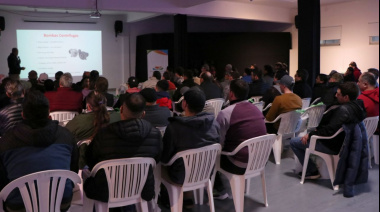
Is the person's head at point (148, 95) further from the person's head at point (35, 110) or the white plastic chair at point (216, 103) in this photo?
the white plastic chair at point (216, 103)

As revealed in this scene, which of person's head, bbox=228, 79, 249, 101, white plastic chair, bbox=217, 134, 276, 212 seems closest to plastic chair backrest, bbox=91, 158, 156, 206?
white plastic chair, bbox=217, 134, 276, 212

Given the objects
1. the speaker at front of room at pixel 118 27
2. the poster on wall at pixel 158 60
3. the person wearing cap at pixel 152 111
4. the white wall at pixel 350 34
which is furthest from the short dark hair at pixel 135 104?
the speaker at front of room at pixel 118 27

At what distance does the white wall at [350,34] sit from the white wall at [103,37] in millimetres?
7879

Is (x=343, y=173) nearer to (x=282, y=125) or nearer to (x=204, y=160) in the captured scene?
(x=282, y=125)

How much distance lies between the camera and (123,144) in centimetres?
265

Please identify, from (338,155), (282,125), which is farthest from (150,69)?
(338,155)

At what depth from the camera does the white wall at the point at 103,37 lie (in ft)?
43.6

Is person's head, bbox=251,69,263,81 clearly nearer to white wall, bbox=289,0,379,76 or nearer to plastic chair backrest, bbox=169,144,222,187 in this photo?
plastic chair backrest, bbox=169,144,222,187

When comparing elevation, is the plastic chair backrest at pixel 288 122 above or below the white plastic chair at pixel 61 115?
below

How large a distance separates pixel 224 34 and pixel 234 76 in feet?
24.5

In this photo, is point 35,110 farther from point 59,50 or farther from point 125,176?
Answer: point 59,50

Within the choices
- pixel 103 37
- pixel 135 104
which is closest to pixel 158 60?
pixel 103 37

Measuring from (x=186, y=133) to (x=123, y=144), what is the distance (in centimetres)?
57

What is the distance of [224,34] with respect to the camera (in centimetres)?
1439
